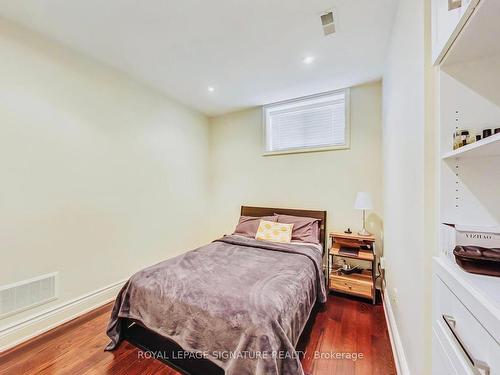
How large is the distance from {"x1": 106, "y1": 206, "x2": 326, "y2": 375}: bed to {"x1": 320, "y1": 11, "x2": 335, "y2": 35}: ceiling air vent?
2136 mm

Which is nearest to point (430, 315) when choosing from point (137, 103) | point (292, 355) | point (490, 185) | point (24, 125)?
point (490, 185)

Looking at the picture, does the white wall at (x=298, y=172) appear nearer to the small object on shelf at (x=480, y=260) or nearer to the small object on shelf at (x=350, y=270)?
the small object on shelf at (x=350, y=270)

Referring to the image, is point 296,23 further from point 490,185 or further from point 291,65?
point 490,185

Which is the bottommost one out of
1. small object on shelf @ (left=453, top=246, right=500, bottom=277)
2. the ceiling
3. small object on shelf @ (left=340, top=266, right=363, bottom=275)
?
small object on shelf @ (left=340, top=266, right=363, bottom=275)

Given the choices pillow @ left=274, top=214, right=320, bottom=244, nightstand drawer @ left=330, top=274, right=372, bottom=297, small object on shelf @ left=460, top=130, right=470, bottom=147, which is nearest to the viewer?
small object on shelf @ left=460, top=130, right=470, bottom=147

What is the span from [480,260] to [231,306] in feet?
4.11

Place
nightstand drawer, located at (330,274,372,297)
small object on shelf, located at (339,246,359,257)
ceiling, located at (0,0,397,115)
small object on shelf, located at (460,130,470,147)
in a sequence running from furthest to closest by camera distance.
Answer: small object on shelf, located at (339,246,359,257) < nightstand drawer, located at (330,274,372,297) < ceiling, located at (0,0,397,115) < small object on shelf, located at (460,130,470,147)

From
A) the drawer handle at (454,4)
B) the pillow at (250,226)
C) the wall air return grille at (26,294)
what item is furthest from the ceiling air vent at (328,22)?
the wall air return grille at (26,294)

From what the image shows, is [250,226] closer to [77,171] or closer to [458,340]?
[77,171]

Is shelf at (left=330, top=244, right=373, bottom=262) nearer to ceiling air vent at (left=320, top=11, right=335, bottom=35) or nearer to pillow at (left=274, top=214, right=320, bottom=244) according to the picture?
pillow at (left=274, top=214, right=320, bottom=244)

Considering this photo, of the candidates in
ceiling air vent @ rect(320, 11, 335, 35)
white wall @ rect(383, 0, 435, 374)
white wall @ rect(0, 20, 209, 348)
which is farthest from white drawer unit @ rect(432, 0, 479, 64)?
white wall @ rect(0, 20, 209, 348)

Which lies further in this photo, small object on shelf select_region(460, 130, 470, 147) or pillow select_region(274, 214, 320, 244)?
pillow select_region(274, 214, 320, 244)

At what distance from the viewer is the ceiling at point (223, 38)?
1.69m

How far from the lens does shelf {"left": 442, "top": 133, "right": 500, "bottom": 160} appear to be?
603mm
